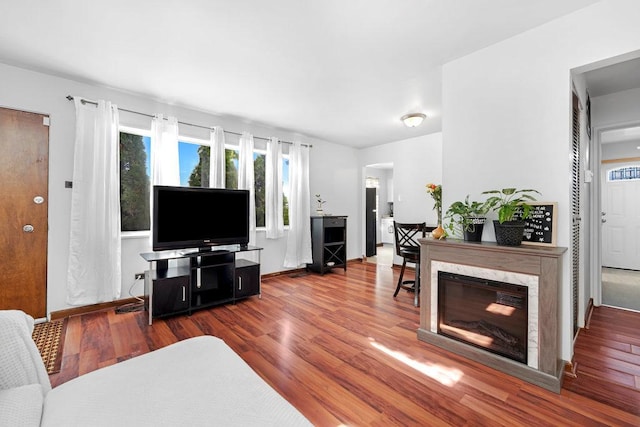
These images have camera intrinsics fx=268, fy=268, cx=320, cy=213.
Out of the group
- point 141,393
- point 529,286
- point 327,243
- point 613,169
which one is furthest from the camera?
point 613,169

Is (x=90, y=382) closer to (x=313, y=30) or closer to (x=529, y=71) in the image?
(x=313, y=30)

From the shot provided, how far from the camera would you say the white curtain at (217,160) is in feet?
12.2

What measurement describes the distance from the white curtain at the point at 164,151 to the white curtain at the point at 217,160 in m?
0.43

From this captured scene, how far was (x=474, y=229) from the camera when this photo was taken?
7.01 ft

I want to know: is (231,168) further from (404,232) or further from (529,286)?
(529,286)

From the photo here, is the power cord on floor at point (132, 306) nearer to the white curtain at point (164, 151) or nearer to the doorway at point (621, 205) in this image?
the white curtain at point (164, 151)

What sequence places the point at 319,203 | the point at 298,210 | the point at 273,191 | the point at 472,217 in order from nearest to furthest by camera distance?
the point at 472,217
the point at 273,191
the point at 298,210
the point at 319,203

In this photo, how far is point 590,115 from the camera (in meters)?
3.01

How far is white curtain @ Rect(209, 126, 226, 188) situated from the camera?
3721 millimetres

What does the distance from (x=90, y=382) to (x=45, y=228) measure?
8.62ft

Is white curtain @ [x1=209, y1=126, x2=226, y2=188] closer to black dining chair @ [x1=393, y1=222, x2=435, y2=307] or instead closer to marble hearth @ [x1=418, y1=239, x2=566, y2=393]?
black dining chair @ [x1=393, y1=222, x2=435, y2=307]

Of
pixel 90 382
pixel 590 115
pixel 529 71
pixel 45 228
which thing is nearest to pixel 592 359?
pixel 529 71

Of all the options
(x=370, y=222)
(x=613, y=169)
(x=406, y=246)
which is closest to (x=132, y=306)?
(x=406, y=246)

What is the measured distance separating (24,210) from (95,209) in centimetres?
55
